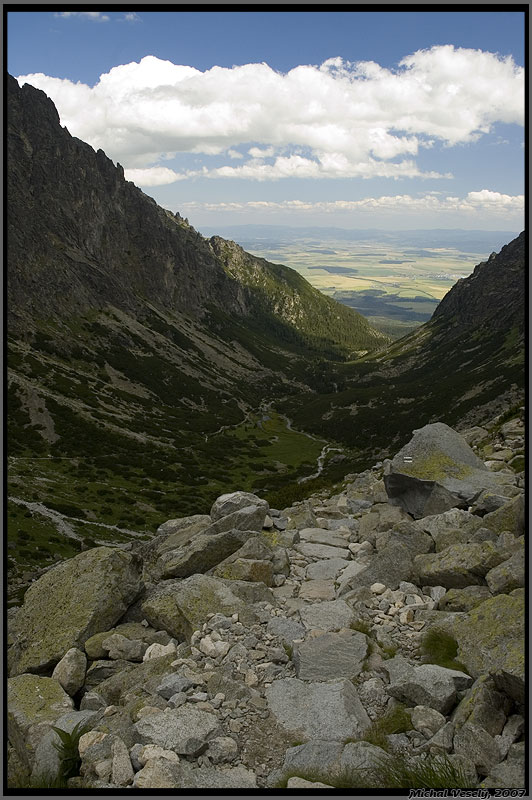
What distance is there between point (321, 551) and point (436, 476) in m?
5.13

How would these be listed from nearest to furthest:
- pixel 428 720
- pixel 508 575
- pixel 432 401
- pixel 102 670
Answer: pixel 428 720 < pixel 508 575 < pixel 102 670 < pixel 432 401

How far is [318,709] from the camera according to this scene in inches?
292

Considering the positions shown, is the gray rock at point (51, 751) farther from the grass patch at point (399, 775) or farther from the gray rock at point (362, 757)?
the gray rock at point (362, 757)

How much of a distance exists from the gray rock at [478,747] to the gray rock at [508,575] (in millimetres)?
3862

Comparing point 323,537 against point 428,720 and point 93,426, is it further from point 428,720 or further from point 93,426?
point 93,426

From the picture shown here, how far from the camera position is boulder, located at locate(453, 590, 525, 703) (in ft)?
21.5

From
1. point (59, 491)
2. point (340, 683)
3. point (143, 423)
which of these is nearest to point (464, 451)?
point (340, 683)

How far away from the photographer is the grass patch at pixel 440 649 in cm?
811

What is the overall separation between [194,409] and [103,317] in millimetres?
62217

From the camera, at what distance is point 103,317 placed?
7731 inches

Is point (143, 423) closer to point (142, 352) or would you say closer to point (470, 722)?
point (142, 352)

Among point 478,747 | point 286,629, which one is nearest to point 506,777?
point 478,747

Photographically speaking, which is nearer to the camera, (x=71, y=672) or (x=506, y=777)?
(x=506, y=777)

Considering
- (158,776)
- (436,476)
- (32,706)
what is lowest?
(32,706)
